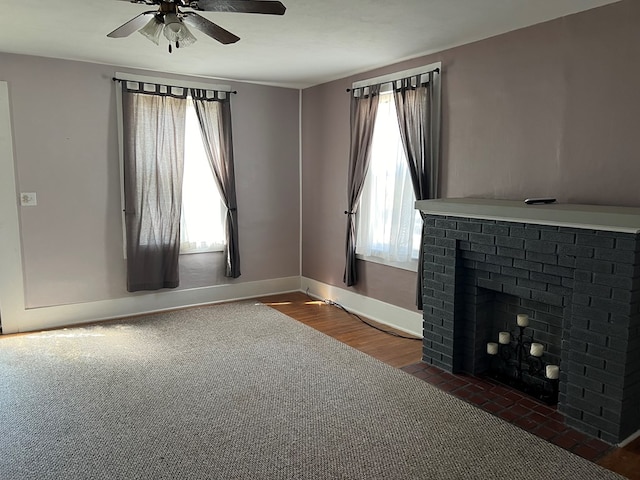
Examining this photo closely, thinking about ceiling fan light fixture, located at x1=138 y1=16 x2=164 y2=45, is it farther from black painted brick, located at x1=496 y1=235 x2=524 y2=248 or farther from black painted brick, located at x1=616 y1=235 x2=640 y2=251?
black painted brick, located at x1=616 y1=235 x2=640 y2=251

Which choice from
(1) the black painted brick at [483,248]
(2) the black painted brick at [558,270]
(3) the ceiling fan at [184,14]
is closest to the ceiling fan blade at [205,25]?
(3) the ceiling fan at [184,14]

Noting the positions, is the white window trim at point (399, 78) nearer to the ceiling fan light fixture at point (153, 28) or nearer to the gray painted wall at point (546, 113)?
the gray painted wall at point (546, 113)

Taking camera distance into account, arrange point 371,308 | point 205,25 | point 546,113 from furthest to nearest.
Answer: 1. point 371,308
2. point 546,113
3. point 205,25

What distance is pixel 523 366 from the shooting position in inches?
130

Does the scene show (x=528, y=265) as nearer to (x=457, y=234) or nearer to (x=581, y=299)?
(x=581, y=299)

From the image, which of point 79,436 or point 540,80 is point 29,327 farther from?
point 540,80

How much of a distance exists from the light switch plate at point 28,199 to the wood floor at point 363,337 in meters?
2.42

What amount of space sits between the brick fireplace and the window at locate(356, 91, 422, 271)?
750 mm

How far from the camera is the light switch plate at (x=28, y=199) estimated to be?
426cm

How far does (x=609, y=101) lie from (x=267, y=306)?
3.58m

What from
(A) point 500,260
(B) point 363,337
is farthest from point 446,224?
(B) point 363,337

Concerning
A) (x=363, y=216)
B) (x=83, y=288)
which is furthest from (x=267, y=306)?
(x=83, y=288)

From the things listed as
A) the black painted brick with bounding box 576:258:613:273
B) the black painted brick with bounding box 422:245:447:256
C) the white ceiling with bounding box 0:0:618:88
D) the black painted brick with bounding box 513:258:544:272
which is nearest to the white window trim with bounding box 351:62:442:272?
the white ceiling with bounding box 0:0:618:88

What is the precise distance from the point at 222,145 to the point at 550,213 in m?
3.42
